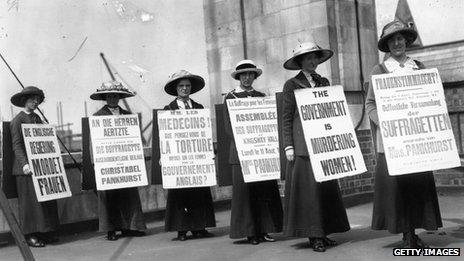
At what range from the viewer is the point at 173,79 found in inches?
316

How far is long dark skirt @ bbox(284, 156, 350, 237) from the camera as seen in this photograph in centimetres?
655

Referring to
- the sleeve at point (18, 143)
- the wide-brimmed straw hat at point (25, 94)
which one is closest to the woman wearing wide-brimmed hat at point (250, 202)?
the wide-brimmed straw hat at point (25, 94)

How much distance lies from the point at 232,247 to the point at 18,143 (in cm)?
305

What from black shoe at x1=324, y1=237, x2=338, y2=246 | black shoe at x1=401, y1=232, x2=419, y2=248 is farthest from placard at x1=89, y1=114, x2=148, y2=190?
black shoe at x1=401, y1=232, x2=419, y2=248

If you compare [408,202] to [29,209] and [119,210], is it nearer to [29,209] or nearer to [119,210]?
[119,210]

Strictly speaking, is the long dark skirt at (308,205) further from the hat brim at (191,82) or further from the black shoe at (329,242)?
the hat brim at (191,82)

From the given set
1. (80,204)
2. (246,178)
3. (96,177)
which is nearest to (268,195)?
(246,178)

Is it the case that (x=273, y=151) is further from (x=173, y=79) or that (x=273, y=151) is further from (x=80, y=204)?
(x=80, y=204)

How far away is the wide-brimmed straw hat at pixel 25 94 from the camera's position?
8086 millimetres

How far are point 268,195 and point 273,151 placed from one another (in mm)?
533

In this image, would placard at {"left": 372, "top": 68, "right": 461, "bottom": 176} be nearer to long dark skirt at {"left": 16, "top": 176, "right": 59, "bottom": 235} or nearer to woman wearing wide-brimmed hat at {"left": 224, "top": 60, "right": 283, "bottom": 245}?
woman wearing wide-brimmed hat at {"left": 224, "top": 60, "right": 283, "bottom": 245}

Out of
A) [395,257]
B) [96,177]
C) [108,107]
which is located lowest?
[395,257]

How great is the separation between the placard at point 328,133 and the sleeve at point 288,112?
0.32 feet

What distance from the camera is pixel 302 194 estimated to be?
6.63 meters
